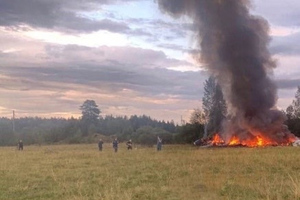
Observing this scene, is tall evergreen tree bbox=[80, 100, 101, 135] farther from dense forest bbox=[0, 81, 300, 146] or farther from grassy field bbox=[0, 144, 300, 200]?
grassy field bbox=[0, 144, 300, 200]

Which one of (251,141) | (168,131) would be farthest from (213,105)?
(251,141)

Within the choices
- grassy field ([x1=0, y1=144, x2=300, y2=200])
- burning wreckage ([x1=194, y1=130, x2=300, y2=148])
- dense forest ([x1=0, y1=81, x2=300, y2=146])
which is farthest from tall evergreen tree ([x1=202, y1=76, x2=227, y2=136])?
grassy field ([x1=0, y1=144, x2=300, y2=200])

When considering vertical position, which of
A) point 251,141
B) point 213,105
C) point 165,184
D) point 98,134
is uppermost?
point 213,105

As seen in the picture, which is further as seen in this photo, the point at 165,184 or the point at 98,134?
the point at 98,134

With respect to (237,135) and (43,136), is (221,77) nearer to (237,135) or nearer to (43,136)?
(237,135)

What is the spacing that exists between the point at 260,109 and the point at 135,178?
5069 cm

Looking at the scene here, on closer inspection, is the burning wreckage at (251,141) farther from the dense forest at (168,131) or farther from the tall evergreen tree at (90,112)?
the tall evergreen tree at (90,112)

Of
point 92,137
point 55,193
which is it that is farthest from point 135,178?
point 92,137

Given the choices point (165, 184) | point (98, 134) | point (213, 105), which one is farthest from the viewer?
point (98, 134)

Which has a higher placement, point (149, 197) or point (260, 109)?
point (260, 109)

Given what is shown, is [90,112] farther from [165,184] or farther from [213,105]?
[165,184]

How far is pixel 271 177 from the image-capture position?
18.4 meters

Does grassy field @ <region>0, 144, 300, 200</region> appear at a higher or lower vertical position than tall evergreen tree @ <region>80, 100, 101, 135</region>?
lower

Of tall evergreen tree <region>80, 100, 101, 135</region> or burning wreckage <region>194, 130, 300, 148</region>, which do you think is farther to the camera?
tall evergreen tree <region>80, 100, 101, 135</region>
